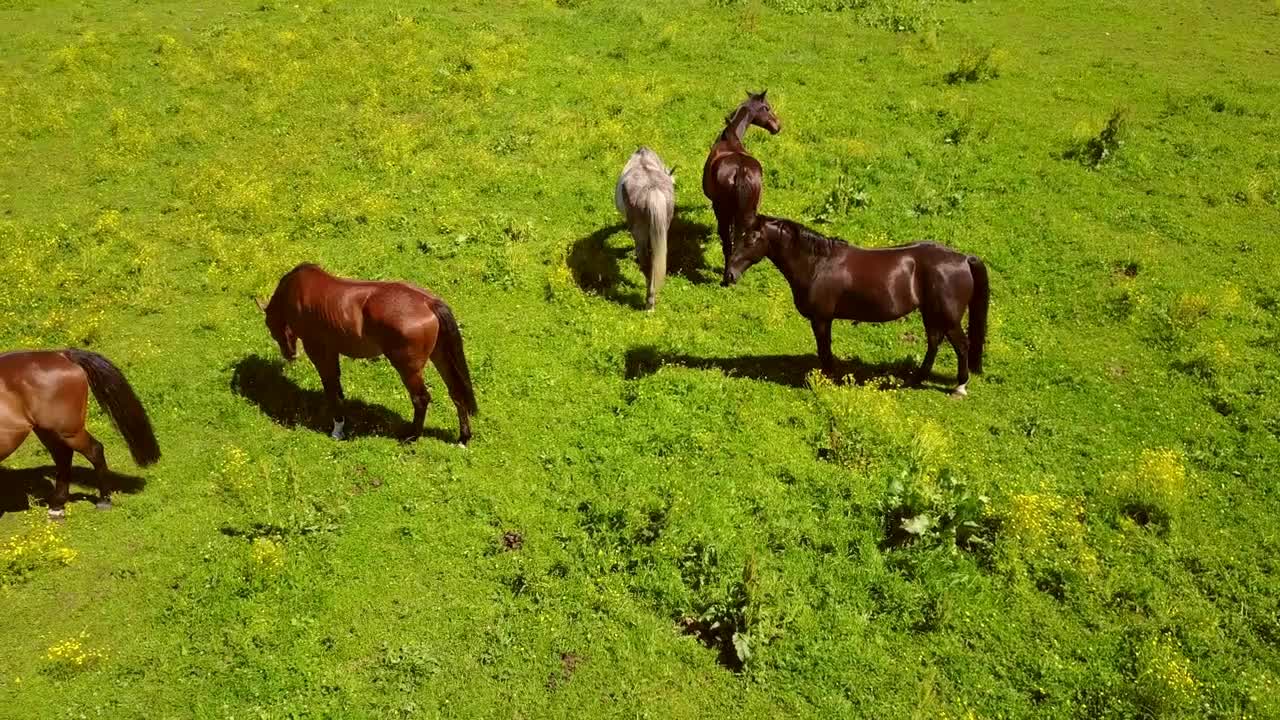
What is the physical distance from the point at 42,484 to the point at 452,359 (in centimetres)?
489

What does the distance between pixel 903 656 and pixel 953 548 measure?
1347 millimetres

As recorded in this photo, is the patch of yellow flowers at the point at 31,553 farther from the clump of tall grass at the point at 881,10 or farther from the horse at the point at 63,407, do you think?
the clump of tall grass at the point at 881,10

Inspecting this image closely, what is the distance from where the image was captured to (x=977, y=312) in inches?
382

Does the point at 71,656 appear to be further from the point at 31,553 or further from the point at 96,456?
the point at 96,456

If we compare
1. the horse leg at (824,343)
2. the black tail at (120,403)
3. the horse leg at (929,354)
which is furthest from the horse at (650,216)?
the black tail at (120,403)

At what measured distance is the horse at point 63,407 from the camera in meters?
7.85

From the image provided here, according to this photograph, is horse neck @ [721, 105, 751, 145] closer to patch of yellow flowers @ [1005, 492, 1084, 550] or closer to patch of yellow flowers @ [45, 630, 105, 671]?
patch of yellow flowers @ [1005, 492, 1084, 550]

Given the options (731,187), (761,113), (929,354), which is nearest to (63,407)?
(731,187)

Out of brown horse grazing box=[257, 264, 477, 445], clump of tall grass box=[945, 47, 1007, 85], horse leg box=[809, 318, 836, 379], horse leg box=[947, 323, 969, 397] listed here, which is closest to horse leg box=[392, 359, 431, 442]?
brown horse grazing box=[257, 264, 477, 445]

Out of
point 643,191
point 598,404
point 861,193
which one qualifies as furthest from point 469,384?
point 861,193

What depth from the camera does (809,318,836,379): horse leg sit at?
10.0m

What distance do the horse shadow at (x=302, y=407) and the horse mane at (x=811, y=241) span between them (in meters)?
4.97

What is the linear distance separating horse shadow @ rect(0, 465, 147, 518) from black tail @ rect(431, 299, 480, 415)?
3.68 m

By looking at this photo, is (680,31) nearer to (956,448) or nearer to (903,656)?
(956,448)
